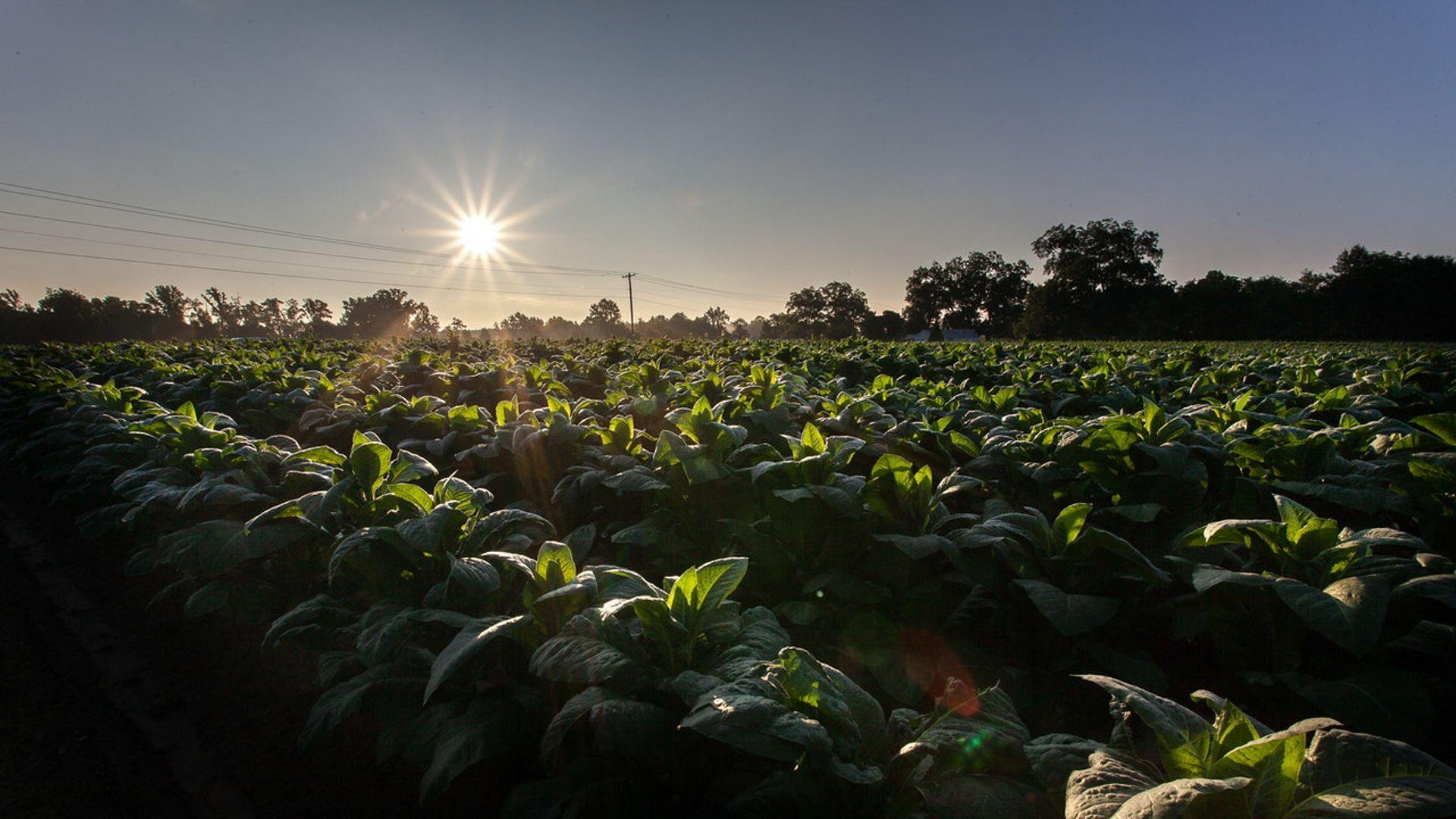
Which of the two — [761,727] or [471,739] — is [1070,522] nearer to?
[761,727]

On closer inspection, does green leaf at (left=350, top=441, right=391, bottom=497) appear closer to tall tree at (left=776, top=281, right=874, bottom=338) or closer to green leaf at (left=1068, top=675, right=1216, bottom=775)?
green leaf at (left=1068, top=675, right=1216, bottom=775)

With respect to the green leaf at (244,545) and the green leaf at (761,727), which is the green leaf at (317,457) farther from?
the green leaf at (761,727)

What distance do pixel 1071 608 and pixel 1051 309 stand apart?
279ft

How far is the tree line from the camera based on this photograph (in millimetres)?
56031

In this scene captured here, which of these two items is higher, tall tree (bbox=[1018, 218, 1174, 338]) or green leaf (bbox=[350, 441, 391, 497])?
tall tree (bbox=[1018, 218, 1174, 338])

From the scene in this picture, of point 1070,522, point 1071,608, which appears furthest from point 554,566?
point 1070,522

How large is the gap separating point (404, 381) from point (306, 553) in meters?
6.87

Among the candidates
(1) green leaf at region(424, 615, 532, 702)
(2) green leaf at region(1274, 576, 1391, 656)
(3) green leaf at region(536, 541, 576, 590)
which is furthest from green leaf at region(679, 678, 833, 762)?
(2) green leaf at region(1274, 576, 1391, 656)

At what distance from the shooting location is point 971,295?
101562mm

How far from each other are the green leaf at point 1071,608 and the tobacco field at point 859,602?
0.03 ft

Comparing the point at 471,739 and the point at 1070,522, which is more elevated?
the point at 1070,522

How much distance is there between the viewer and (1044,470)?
3.02 metres

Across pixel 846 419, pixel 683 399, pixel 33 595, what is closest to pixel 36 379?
pixel 33 595

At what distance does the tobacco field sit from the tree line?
774 inches
